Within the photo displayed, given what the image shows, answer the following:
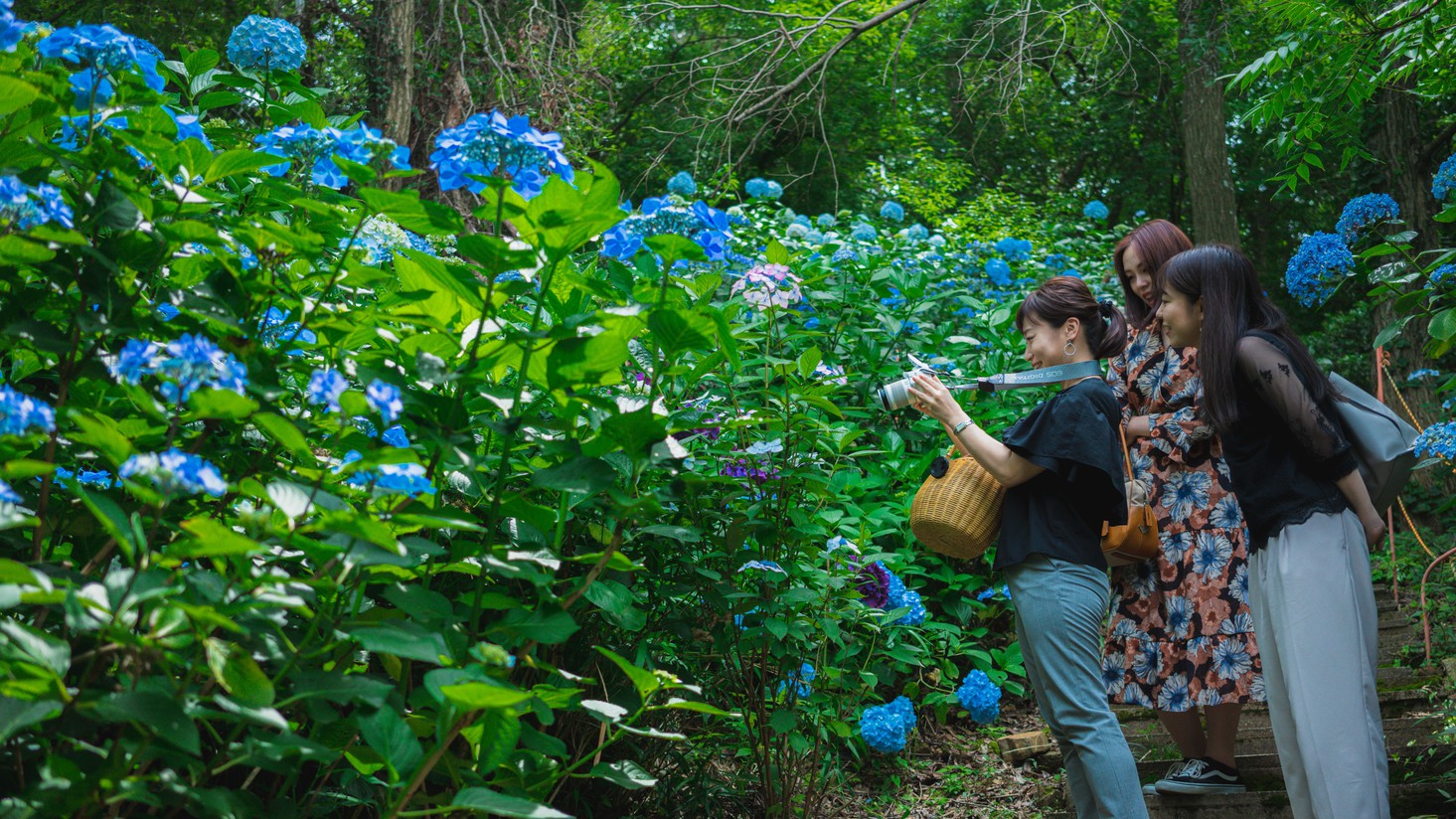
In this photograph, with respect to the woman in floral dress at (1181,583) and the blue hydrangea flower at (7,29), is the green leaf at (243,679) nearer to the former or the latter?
the blue hydrangea flower at (7,29)

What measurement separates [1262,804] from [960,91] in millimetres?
5127

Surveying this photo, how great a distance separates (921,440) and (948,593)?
57 centimetres

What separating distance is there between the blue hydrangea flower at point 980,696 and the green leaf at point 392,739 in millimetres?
2626

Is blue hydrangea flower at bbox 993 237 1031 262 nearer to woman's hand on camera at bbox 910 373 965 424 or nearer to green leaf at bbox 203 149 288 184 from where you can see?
woman's hand on camera at bbox 910 373 965 424

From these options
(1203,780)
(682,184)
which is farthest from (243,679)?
(682,184)

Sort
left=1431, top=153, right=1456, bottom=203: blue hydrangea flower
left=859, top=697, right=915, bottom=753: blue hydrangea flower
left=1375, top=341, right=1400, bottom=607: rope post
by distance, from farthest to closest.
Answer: left=1375, top=341, right=1400, bottom=607: rope post, left=859, top=697, right=915, bottom=753: blue hydrangea flower, left=1431, top=153, right=1456, bottom=203: blue hydrangea flower

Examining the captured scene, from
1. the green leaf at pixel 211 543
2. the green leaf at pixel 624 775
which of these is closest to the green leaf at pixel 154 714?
the green leaf at pixel 211 543

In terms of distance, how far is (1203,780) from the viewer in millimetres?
3111

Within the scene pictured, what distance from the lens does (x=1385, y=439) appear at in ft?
8.38

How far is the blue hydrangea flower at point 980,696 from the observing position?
3.65 meters

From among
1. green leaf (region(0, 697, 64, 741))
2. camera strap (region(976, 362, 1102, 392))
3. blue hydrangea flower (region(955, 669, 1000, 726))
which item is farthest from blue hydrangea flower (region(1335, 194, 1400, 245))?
green leaf (region(0, 697, 64, 741))

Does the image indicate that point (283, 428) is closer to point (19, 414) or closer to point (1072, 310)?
point (19, 414)

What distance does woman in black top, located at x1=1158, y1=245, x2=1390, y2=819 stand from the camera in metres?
2.41

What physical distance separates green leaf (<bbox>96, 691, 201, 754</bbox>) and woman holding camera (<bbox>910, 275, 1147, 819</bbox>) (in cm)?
186
